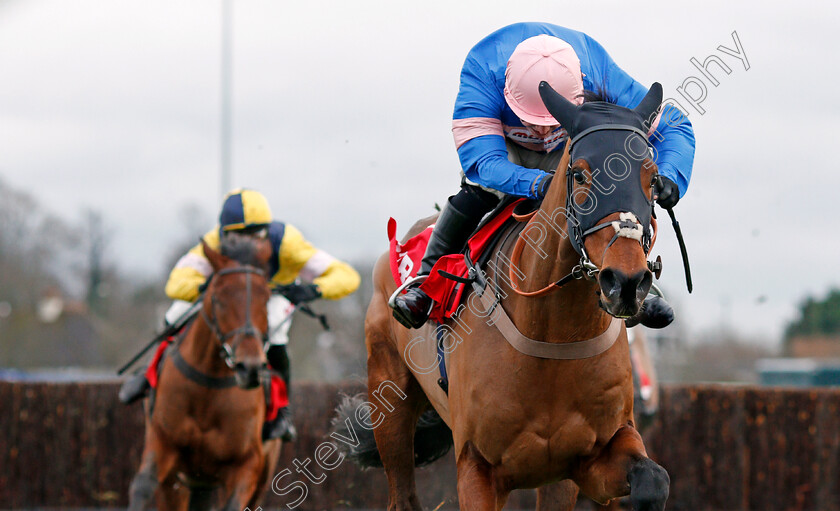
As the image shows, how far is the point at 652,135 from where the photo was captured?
3988 millimetres

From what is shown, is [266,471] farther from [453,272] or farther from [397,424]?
[453,272]

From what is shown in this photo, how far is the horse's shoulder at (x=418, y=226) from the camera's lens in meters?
5.51

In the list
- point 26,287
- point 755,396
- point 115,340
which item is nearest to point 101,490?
point 755,396

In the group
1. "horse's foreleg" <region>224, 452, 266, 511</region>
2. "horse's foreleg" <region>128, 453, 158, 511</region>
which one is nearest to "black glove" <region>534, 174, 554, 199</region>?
"horse's foreleg" <region>224, 452, 266, 511</region>

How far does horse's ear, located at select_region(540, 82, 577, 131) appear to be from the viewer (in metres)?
3.38

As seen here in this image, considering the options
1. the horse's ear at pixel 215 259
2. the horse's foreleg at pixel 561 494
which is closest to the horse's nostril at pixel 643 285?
the horse's foreleg at pixel 561 494

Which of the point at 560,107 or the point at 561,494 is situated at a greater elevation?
the point at 560,107

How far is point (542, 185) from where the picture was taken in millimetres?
3709

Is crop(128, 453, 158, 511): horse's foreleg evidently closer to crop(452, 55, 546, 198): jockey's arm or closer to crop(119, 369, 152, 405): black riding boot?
crop(119, 369, 152, 405): black riding boot

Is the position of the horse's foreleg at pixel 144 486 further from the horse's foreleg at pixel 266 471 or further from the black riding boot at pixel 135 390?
the black riding boot at pixel 135 390

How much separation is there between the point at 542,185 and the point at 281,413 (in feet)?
14.5

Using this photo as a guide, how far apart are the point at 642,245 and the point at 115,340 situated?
120 ft

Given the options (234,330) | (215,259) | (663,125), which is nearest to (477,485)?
(663,125)

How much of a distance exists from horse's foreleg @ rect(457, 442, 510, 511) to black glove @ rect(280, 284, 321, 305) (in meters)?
3.95
